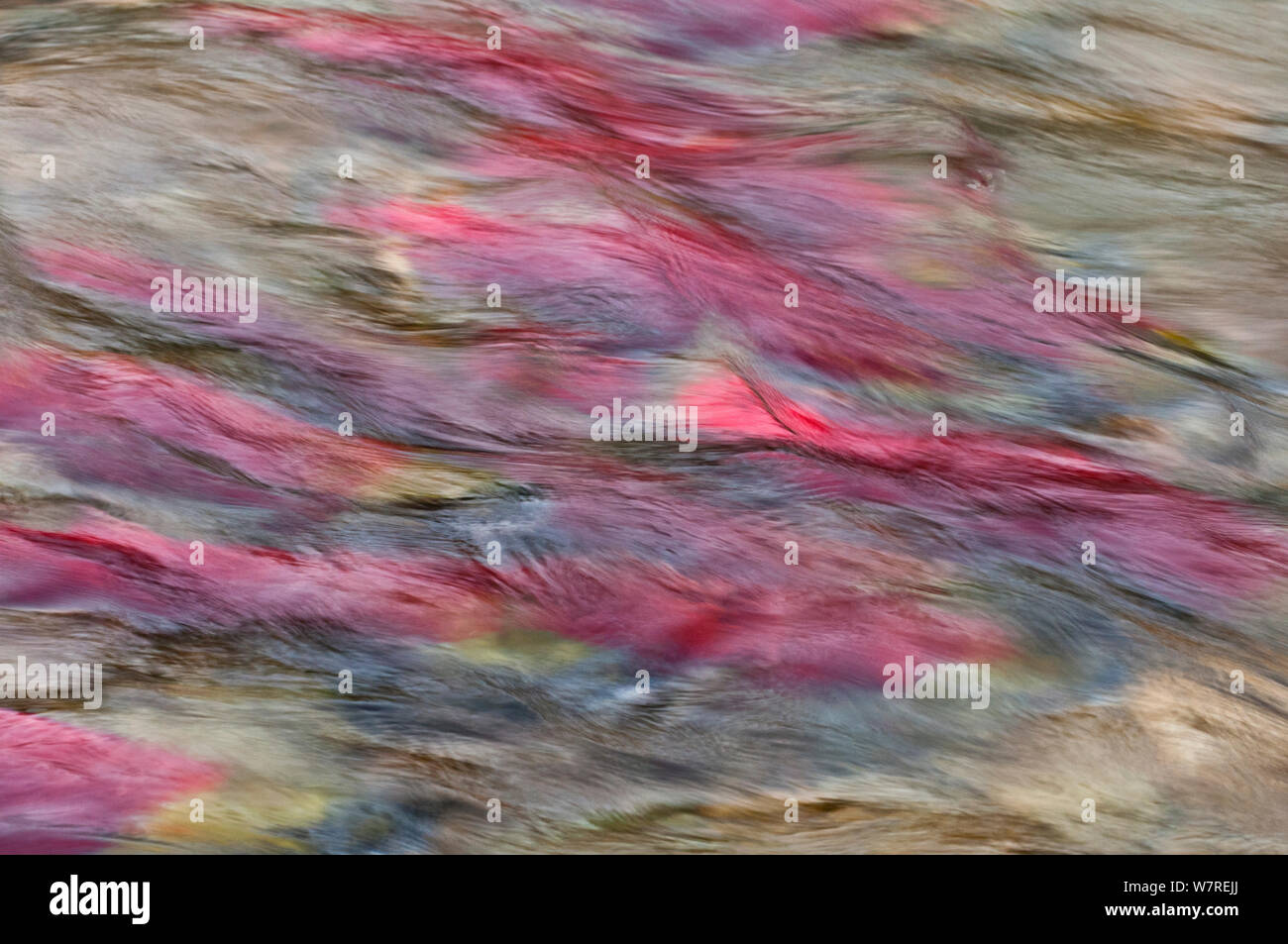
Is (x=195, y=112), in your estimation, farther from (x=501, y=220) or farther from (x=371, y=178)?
(x=501, y=220)

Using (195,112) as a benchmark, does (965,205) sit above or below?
below

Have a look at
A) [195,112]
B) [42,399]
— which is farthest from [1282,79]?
[42,399]

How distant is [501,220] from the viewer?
188 centimetres

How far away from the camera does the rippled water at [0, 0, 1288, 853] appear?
5.95 ft

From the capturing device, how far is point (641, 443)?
73.4 inches

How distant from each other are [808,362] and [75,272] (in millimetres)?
1268

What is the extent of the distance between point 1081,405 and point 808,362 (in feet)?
1.56

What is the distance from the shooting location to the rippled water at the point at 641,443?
71.4 inches

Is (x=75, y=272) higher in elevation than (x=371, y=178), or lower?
lower

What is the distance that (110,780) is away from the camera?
70.4 inches
